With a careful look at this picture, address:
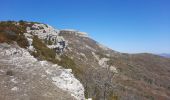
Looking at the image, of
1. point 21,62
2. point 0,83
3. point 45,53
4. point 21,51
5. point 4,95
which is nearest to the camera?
point 4,95

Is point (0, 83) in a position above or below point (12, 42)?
below

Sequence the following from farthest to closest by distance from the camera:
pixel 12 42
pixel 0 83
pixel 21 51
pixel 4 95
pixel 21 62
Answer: pixel 12 42 → pixel 21 51 → pixel 21 62 → pixel 0 83 → pixel 4 95

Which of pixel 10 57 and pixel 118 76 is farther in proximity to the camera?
pixel 118 76

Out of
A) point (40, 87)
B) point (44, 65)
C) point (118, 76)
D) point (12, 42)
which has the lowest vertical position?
point (118, 76)

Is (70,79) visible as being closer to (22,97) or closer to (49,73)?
(49,73)

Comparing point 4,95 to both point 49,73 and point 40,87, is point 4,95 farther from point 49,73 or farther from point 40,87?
point 49,73

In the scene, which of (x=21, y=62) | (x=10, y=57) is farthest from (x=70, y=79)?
(x=10, y=57)
